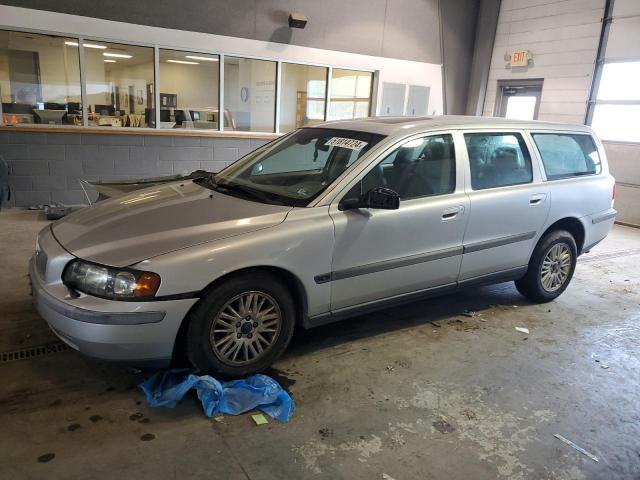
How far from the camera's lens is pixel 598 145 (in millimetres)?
4555

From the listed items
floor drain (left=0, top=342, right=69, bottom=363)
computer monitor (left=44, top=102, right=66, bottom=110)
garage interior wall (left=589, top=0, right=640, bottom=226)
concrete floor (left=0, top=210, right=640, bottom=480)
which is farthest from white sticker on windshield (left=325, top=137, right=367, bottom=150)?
garage interior wall (left=589, top=0, right=640, bottom=226)

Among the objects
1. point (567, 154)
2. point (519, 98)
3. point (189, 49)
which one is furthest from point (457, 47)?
point (567, 154)

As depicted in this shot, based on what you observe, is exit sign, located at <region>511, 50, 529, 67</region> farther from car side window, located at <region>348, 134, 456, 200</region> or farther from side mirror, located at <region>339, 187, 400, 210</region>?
side mirror, located at <region>339, 187, 400, 210</region>

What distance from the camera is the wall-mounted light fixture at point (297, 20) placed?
8477 millimetres

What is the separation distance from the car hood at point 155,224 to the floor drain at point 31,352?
2.67ft

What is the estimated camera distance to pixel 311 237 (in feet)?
9.48

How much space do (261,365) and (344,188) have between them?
1.22 m

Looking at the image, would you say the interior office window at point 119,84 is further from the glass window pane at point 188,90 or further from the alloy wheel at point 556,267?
the alloy wheel at point 556,267

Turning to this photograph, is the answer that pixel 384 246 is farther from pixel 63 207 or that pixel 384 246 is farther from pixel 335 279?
pixel 63 207

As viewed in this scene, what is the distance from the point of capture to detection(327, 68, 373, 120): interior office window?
9.65 meters

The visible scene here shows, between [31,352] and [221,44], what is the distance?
6.46m

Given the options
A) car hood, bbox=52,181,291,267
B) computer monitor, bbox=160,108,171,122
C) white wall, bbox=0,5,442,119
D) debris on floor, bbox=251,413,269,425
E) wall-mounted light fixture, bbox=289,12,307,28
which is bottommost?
debris on floor, bbox=251,413,269,425

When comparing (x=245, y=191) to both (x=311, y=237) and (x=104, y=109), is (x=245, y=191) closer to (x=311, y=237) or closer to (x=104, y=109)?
(x=311, y=237)

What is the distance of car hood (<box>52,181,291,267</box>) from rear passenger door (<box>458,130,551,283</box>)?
157 cm
